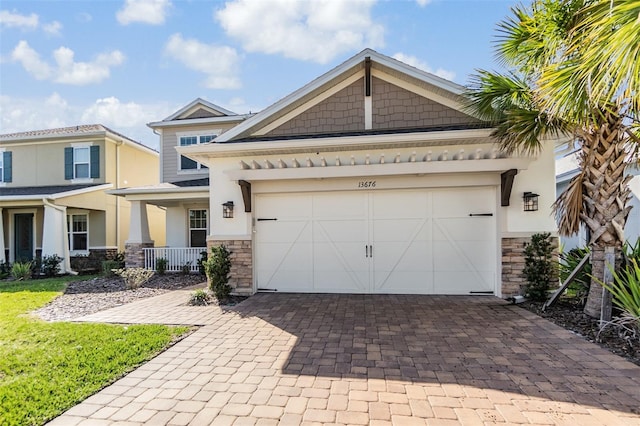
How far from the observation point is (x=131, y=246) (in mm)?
12367

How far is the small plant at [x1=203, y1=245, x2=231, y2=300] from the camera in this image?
7406 mm

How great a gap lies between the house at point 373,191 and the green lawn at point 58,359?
3.18m

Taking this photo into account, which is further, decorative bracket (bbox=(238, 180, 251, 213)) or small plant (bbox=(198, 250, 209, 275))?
small plant (bbox=(198, 250, 209, 275))

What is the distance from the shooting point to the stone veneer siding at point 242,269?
26.4 feet

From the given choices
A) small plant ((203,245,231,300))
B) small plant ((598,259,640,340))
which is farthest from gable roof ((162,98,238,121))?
small plant ((598,259,640,340))

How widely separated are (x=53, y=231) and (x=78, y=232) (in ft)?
8.25

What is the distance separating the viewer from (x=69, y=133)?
586 inches

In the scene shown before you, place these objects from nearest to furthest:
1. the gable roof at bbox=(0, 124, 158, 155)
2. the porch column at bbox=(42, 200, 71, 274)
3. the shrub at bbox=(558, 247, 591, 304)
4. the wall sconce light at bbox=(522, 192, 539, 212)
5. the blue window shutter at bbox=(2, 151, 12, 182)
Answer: the shrub at bbox=(558, 247, 591, 304) < the wall sconce light at bbox=(522, 192, 539, 212) < the porch column at bbox=(42, 200, 71, 274) < the gable roof at bbox=(0, 124, 158, 155) < the blue window shutter at bbox=(2, 151, 12, 182)

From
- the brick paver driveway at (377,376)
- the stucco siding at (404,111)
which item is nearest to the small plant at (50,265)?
the brick paver driveway at (377,376)

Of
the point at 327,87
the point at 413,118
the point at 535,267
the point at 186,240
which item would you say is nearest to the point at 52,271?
the point at 186,240

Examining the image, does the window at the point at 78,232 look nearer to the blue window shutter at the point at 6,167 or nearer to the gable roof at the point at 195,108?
the blue window shutter at the point at 6,167

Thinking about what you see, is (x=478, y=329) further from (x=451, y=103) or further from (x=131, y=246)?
(x=131, y=246)

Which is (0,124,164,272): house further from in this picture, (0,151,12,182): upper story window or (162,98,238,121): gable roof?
(162,98,238,121): gable roof

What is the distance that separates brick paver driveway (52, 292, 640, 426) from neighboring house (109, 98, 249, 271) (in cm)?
733
